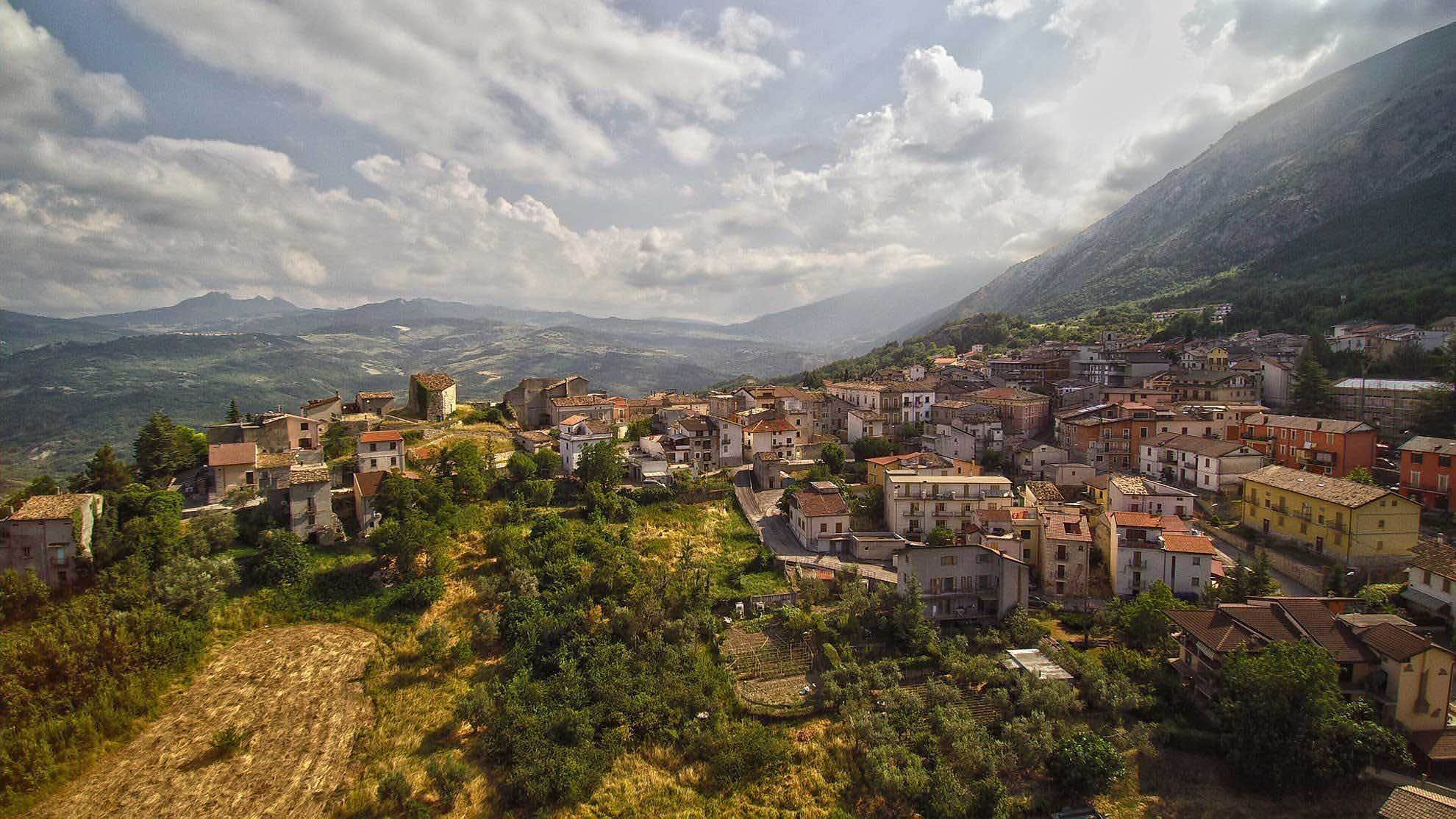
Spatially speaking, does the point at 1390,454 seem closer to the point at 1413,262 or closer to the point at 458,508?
the point at 458,508

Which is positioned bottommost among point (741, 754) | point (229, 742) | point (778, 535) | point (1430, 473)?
point (741, 754)

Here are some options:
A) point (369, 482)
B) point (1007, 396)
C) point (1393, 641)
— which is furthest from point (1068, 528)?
point (369, 482)

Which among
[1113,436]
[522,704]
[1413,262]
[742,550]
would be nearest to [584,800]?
[522,704]

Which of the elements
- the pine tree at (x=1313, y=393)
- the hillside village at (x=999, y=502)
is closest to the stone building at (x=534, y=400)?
the hillside village at (x=999, y=502)

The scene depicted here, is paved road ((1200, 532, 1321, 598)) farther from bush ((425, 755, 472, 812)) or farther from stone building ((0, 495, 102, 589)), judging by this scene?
stone building ((0, 495, 102, 589))

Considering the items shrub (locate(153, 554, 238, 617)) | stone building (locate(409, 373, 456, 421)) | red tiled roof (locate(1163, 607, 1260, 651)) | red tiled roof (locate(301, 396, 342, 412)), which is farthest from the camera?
stone building (locate(409, 373, 456, 421))

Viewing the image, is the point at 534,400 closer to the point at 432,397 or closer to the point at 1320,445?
the point at 432,397

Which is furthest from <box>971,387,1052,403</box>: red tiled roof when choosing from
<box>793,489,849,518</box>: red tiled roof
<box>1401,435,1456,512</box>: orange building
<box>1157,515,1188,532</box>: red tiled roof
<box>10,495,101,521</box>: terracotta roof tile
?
<box>10,495,101,521</box>: terracotta roof tile
